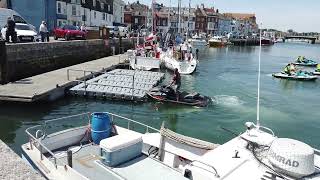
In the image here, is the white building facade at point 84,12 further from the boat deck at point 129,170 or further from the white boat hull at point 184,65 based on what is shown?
the boat deck at point 129,170

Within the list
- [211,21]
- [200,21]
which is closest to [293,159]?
[200,21]

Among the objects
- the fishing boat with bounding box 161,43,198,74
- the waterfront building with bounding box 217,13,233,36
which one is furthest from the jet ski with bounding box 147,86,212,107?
the waterfront building with bounding box 217,13,233,36

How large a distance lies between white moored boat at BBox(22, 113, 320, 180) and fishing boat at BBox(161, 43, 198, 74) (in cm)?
2413

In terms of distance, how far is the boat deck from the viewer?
24.3 ft

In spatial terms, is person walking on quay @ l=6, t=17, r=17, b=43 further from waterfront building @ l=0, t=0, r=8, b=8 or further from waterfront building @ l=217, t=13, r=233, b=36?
waterfront building @ l=217, t=13, r=233, b=36

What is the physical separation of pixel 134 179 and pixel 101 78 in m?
15.5

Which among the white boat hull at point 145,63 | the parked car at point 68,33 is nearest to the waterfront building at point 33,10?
the parked car at point 68,33

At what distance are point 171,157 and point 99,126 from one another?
7.42ft

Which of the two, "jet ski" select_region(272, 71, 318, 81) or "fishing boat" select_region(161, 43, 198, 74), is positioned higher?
"fishing boat" select_region(161, 43, 198, 74)

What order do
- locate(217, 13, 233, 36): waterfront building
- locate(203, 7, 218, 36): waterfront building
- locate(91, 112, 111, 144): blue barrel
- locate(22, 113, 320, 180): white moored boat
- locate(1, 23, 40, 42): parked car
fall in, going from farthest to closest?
locate(217, 13, 233, 36): waterfront building
locate(203, 7, 218, 36): waterfront building
locate(1, 23, 40, 42): parked car
locate(91, 112, 111, 144): blue barrel
locate(22, 113, 320, 180): white moored boat

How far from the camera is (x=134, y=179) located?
7359mm

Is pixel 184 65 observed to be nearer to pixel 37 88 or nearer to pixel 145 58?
pixel 145 58

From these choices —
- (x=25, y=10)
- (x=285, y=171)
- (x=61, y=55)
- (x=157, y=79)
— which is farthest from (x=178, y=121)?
(x=25, y=10)

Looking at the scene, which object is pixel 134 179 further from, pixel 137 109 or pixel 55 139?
pixel 137 109
